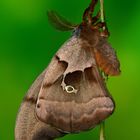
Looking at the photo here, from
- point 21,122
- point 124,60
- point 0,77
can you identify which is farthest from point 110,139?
point 21,122

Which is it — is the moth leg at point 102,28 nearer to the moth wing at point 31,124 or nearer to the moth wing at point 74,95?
the moth wing at point 74,95

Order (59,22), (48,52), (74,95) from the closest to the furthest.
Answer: (74,95), (59,22), (48,52)

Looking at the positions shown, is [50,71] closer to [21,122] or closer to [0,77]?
[21,122]

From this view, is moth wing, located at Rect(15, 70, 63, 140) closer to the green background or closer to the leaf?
the leaf

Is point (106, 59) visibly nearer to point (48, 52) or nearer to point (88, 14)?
point (88, 14)

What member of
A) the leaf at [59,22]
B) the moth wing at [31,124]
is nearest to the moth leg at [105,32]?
the leaf at [59,22]

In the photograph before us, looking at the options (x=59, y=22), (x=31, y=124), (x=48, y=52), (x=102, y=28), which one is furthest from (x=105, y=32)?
(x=48, y=52)
